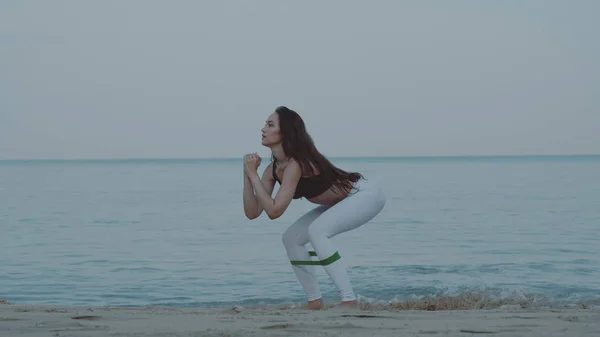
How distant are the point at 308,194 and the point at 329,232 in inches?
12.6

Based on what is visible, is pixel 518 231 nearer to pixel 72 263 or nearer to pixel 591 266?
pixel 591 266

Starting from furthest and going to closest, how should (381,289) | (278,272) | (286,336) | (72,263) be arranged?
(72,263), (278,272), (381,289), (286,336)

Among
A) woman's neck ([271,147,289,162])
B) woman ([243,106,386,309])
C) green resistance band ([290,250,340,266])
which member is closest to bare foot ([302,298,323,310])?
woman ([243,106,386,309])

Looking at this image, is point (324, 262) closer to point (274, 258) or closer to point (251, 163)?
point (251, 163)

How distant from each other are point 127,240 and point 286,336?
1386cm

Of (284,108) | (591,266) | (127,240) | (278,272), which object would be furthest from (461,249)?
(284,108)

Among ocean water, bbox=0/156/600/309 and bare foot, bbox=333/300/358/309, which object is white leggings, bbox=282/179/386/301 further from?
ocean water, bbox=0/156/600/309

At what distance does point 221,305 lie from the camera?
9961mm

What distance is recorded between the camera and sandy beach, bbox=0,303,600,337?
4586 millimetres

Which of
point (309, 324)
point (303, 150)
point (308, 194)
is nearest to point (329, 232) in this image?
point (308, 194)

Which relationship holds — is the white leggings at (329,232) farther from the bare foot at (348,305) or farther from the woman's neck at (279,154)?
the woman's neck at (279,154)

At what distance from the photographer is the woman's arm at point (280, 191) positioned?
6.12 m

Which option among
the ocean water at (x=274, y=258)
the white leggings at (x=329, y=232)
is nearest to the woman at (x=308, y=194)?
the white leggings at (x=329, y=232)

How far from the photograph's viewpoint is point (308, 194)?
6.41m
